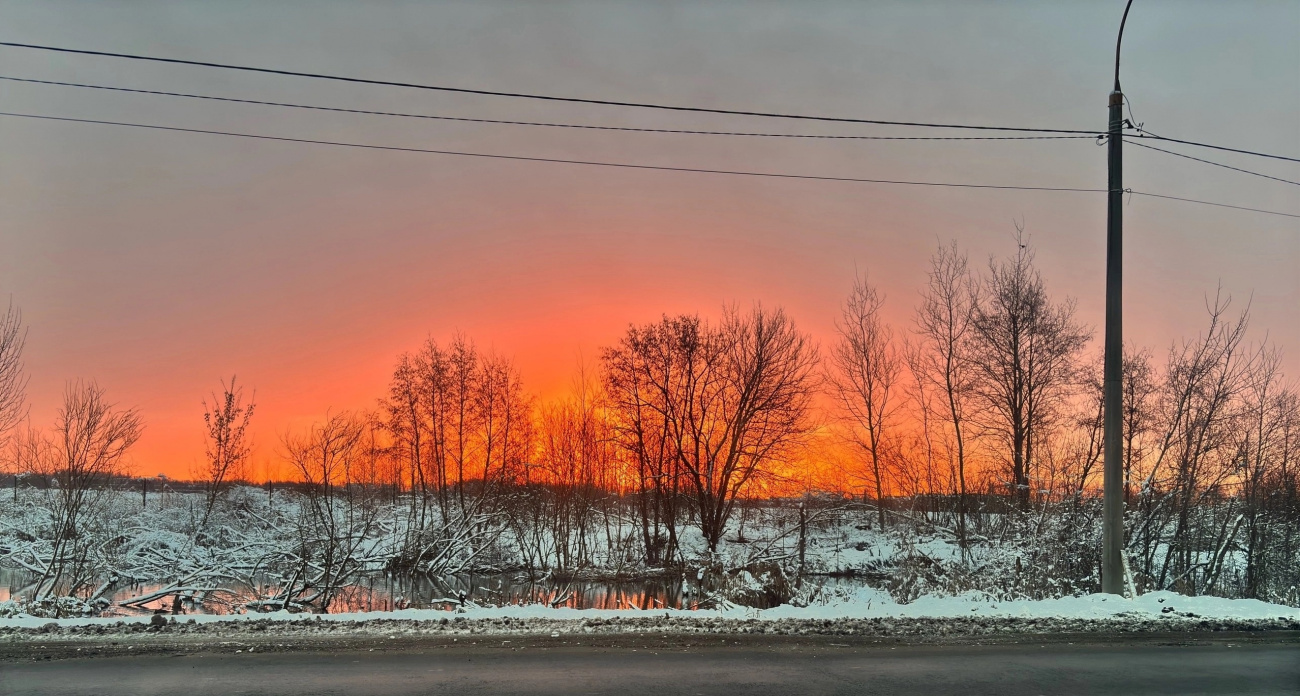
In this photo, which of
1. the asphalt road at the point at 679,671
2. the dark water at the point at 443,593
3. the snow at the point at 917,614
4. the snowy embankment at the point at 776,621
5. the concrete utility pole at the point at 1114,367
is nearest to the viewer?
the asphalt road at the point at 679,671

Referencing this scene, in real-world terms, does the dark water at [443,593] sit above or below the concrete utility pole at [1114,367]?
below

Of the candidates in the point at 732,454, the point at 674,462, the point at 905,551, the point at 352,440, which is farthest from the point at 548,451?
the point at 905,551

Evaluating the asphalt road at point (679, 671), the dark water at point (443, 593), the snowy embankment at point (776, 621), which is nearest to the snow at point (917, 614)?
the snowy embankment at point (776, 621)

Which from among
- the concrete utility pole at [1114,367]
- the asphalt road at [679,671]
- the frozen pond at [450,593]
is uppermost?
the concrete utility pole at [1114,367]

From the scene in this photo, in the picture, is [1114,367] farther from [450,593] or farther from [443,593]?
[443,593]

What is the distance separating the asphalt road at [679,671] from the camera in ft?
25.2

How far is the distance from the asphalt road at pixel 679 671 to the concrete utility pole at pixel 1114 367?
145 inches

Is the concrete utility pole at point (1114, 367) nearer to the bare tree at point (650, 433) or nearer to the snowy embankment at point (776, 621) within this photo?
the snowy embankment at point (776, 621)

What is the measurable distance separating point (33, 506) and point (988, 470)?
103 ft

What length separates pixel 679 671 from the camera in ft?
27.6

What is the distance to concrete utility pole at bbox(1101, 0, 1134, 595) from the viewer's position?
13625mm

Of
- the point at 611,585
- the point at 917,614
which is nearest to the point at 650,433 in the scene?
the point at 611,585

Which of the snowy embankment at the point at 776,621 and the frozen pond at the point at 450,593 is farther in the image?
the frozen pond at the point at 450,593

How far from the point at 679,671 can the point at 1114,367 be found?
1027cm
